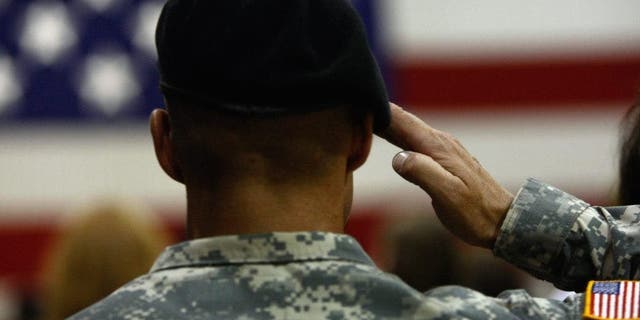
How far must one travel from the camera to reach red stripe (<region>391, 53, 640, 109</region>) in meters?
5.21

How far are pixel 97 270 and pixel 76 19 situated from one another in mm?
Result: 2984

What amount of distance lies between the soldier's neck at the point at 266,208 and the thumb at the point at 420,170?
9.2 inches

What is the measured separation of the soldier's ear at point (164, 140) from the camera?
1358 mm

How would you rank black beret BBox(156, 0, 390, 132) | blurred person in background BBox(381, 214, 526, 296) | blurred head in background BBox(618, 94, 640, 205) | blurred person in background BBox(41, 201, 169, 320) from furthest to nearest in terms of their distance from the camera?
1. blurred person in background BBox(381, 214, 526, 296)
2. blurred person in background BBox(41, 201, 169, 320)
3. blurred head in background BBox(618, 94, 640, 205)
4. black beret BBox(156, 0, 390, 132)

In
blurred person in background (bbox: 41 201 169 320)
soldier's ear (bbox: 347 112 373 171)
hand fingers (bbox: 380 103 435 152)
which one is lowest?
blurred person in background (bbox: 41 201 169 320)

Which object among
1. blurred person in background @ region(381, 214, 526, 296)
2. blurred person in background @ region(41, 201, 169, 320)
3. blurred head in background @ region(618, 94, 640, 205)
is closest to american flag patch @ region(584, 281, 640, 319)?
blurred head in background @ region(618, 94, 640, 205)

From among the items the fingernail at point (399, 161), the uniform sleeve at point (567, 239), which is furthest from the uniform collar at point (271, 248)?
the uniform sleeve at point (567, 239)

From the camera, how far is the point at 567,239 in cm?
165

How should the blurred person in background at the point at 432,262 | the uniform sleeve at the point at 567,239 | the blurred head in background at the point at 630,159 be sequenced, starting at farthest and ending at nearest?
the blurred person in background at the point at 432,262
the blurred head in background at the point at 630,159
the uniform sleeve at the point at 567,239

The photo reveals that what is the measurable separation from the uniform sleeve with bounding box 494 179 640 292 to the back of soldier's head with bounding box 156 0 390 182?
429 millimetres

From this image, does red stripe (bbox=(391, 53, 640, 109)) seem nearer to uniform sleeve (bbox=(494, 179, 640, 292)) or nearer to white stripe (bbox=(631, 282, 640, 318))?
uniform sleeve (bbox=(494, 179, 640, 292))

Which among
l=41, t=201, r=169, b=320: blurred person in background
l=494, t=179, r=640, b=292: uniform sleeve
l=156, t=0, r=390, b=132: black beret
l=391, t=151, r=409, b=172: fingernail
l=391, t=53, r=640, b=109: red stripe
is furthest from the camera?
l=391, t=53, r=640, b=109: red stripe

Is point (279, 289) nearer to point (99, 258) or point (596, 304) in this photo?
point (596, 304)

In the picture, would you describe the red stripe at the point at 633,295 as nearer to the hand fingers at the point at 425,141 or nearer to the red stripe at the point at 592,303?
the red stripe at the point at 592,303
